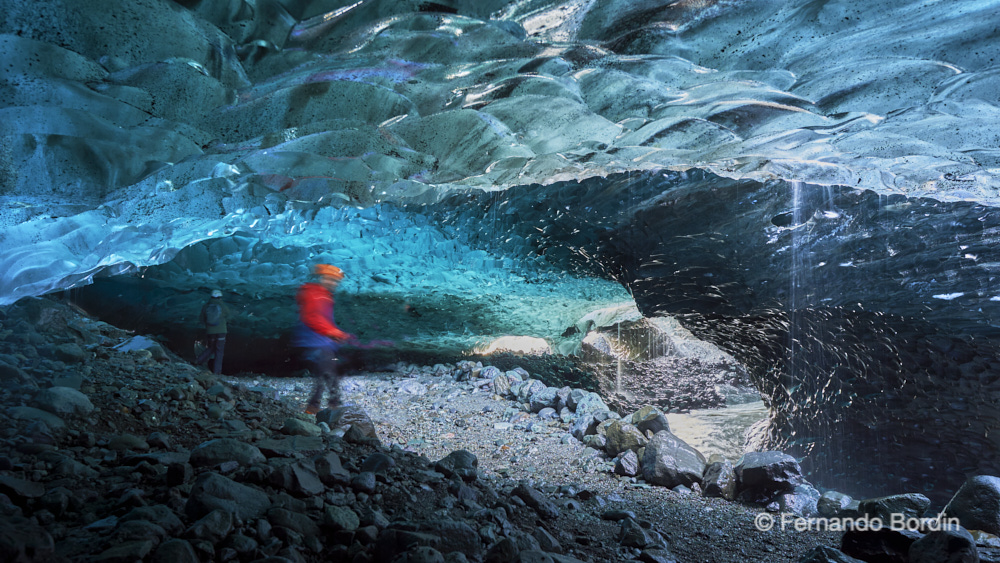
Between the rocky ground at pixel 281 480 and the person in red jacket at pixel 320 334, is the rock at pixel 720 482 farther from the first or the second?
the person in red jacket at pixel 320 334

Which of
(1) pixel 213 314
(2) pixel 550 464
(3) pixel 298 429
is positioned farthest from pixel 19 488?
(1) pixel 213 314

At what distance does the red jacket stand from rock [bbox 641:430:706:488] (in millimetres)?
2627

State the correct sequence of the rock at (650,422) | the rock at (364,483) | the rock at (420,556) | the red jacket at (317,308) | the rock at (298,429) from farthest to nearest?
the red jacket at (317,308) → the rock at (650,422) → the rock at (298,429) → the rock at (364,483) → the rock at (420,556)

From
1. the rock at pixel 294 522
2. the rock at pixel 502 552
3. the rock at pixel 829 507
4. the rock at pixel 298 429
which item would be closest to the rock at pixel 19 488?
the rock at pixel 294 522

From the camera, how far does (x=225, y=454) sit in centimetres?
156

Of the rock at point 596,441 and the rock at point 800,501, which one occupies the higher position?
the rock at point 800,501

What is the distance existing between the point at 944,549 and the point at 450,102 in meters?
3.01

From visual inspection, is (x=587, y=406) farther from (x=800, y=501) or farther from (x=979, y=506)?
(x=979, y=506)

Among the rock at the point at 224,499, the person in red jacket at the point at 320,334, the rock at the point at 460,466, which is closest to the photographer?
the rock at the point at 224,499

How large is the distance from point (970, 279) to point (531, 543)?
3400mm

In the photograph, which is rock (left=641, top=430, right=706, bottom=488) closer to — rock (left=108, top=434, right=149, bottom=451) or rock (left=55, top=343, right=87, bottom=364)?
rock (left=108, top=434, right=149, bottom=451)

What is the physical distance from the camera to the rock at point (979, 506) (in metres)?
2.41

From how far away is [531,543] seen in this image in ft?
4.74

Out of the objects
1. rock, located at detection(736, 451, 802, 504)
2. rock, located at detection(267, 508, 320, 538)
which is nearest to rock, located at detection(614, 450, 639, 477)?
rock, located at detection(736, 451, 802, 504)
